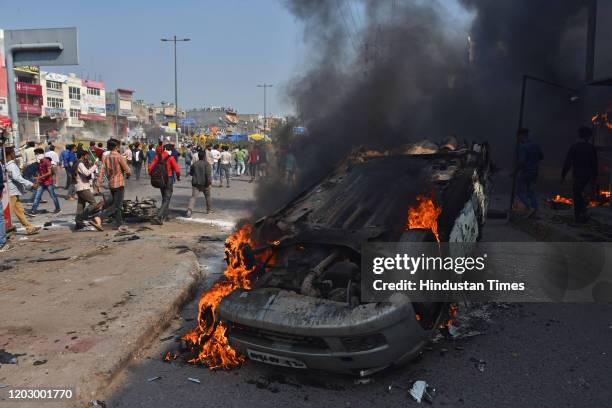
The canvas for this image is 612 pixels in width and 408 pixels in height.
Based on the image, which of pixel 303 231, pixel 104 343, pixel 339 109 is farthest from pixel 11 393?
pixel 339 109

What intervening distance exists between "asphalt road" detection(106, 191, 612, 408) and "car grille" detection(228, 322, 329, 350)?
332mm

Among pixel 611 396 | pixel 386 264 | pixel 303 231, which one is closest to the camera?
pixel 611 396

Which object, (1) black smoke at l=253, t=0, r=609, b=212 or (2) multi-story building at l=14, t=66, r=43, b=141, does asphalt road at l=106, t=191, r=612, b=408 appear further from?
(2) multi-story building at l=14, t=66, r=43, b=141

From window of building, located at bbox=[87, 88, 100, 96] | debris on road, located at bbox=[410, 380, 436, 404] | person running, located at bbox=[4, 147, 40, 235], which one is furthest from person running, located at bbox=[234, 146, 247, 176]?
window of building, located at bbox=[87, 88, 100, 96]

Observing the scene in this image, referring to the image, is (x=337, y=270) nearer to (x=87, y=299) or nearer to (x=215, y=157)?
(x=87, y=299)

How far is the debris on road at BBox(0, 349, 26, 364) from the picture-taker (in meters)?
3.29

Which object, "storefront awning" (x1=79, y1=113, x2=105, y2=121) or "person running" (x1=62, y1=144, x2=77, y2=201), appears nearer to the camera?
"person running" (x1=62, y1=144, x2=77, y2=201)

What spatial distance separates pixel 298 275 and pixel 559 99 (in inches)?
635

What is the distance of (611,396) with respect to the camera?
2861 millimetres

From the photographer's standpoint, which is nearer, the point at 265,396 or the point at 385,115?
the point at 265,396

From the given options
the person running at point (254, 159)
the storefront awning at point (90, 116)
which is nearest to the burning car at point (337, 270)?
the person running at point (254, 159)

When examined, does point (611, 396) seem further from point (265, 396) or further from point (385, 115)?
point (385, 115)
